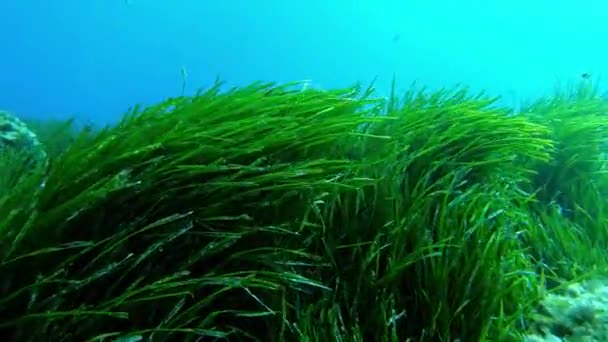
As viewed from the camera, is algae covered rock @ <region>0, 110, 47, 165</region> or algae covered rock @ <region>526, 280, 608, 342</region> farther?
algae covered rock @ <region>0, 110, 47, 165</region>

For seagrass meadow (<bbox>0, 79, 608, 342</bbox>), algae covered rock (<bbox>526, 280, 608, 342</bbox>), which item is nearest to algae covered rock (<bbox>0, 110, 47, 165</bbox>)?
seagrass meadow (<bbox>0, 79, 608, 342</bbox>)

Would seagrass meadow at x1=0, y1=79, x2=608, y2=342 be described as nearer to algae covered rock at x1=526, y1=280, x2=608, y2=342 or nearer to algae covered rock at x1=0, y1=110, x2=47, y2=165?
algae covered rock at x1=526, y1=280, x2=608, y2=342

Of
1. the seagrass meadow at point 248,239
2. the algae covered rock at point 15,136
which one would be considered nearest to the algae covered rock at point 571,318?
the seagrass meadow at point 248,239

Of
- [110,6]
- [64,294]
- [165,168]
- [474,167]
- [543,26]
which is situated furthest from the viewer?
[543,26]

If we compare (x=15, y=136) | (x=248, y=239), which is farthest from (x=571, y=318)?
(x=15, y=136)

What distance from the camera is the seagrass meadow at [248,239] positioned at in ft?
6.21

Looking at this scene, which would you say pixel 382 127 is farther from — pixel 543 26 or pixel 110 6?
pixel 543 26

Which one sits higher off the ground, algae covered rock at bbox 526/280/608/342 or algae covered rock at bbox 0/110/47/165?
algae covered rock at bbox 0/110/47/165

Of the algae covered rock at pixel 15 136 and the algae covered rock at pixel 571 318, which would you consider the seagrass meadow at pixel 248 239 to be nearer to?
the algae covered rock at pixel 571 318

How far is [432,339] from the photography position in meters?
2.11

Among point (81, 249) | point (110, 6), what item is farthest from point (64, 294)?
point (110, 6)

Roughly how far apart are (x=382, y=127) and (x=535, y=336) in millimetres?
1518

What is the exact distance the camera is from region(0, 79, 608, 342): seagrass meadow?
1893 millimetres

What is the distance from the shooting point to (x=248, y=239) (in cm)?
221
